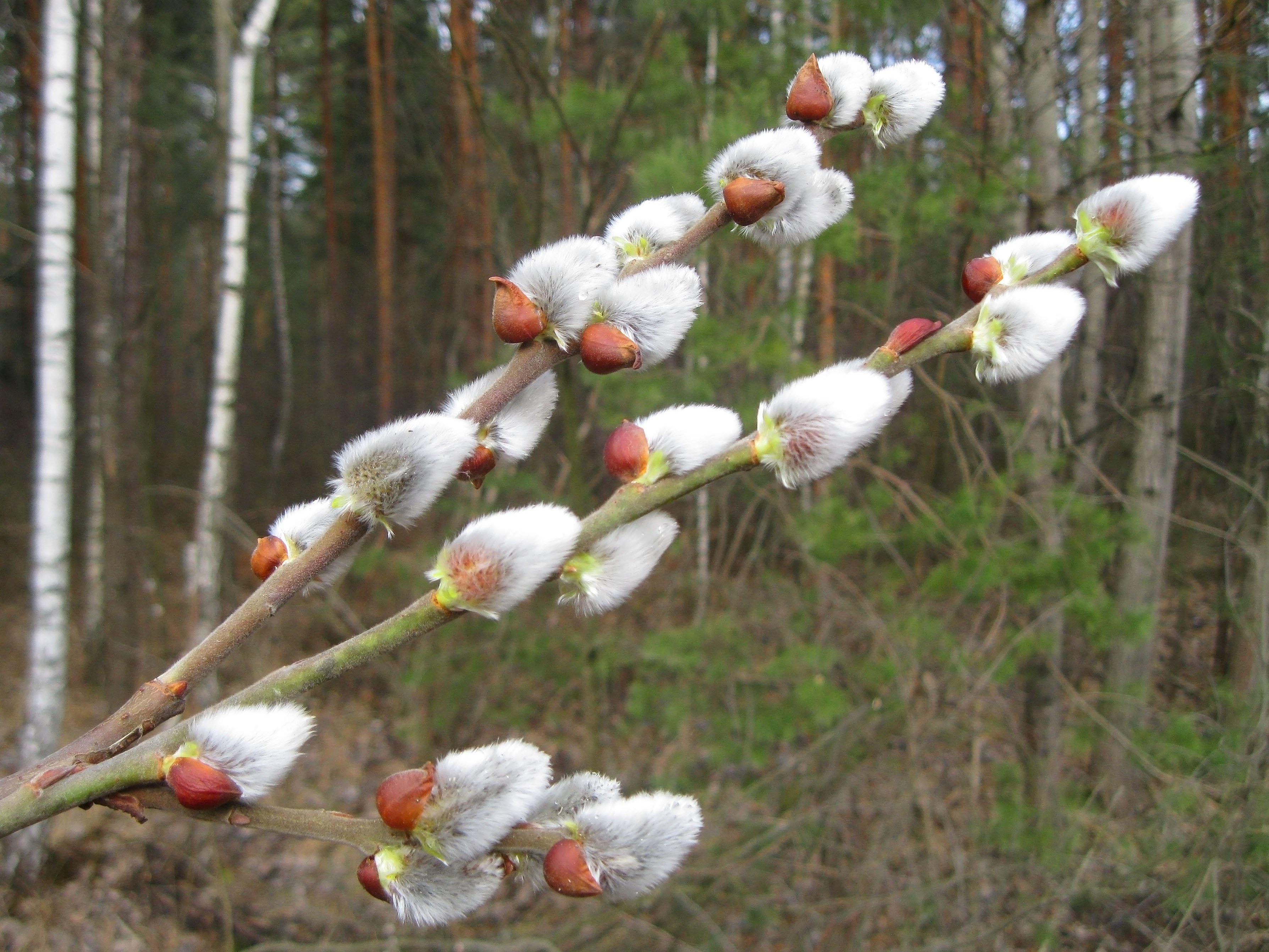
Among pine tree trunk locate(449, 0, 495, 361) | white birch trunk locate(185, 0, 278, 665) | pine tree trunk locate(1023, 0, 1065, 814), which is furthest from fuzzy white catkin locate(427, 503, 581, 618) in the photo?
white birch trunk locate(185, 0, 278, 665)

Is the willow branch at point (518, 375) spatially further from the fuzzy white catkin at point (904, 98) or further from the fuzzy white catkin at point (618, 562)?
Answer: the fuzzy white catkin at point (904, 98)

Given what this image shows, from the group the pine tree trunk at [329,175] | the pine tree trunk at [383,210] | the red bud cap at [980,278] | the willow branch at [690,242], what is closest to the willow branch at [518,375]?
the willow branch at [690,242]

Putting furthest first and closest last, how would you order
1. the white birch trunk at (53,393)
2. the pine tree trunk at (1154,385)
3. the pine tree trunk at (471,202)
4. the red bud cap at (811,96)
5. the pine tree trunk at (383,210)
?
the pine tree trunk at (383,210)
the pine tree trunk at (471,202)
the white birch trunk at (53,393)
the pine tree trunk at (1154,385)
the red bud cap at (811,96)

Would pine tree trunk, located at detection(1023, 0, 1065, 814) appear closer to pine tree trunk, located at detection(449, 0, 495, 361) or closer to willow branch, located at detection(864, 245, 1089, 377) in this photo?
pine tree trunk, located at detection(449, 0, 495, 361)

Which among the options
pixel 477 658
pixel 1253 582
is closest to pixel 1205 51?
pixel 1253 582

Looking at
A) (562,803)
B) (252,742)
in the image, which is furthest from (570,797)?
(252,742)
